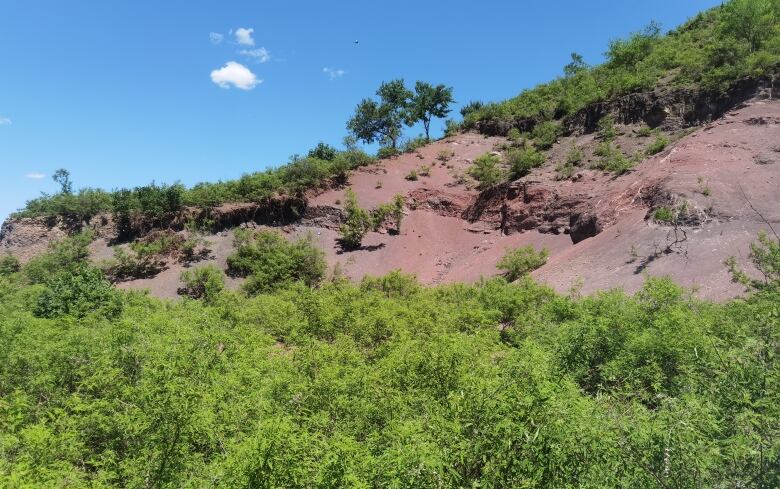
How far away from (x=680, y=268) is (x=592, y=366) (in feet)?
41.5

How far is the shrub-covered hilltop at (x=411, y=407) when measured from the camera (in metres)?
4.42

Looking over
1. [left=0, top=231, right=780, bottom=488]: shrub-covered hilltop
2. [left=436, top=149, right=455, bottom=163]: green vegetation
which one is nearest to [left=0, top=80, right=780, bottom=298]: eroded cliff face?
[left=436, top=149, right=455, bottom=163]: green vegetation

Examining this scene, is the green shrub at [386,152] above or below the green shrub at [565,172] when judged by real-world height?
above

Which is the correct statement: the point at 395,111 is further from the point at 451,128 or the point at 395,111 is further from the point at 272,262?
the point at 272,262

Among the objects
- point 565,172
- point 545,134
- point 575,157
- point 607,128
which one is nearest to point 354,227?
point 565,172

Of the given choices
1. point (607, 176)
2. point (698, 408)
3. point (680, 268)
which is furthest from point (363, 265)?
point (698, 408)

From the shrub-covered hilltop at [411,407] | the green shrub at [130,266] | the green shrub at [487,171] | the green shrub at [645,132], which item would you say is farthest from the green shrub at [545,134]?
the green shrub at [130,266]

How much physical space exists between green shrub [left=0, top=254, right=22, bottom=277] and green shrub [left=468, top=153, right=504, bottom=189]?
3746 cm

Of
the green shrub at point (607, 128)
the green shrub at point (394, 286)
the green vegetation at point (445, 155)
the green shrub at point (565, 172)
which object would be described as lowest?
Result: the green shrub at point (394, 286)

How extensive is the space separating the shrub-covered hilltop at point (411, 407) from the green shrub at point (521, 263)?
14043mm

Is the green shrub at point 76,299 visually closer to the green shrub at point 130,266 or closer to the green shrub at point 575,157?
the green shrub at point 130,266

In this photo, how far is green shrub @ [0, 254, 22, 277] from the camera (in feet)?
114

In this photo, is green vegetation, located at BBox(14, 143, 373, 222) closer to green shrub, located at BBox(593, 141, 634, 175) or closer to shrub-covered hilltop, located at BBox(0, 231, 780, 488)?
green shrub, located at BBox(593, 141, 634, 175)

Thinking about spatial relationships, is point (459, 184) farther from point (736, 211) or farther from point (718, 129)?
point (736, 211)
